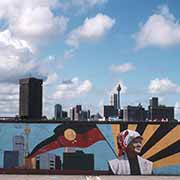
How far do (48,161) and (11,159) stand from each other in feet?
7.54

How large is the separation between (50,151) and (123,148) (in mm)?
4526

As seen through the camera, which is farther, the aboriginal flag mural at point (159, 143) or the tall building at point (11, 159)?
the tall building at point (11, 159)

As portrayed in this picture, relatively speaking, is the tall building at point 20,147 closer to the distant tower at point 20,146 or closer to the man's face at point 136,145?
the distant tower at point 20,146

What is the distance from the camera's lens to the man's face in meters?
28.8

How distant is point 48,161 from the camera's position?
28.9 metres

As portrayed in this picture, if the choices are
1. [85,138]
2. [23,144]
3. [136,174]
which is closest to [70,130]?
[85,138]

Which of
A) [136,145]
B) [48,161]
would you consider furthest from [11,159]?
[136,145]

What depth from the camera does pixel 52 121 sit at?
29.2m

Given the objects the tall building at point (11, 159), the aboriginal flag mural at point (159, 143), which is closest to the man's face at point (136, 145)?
the aboriginal flag mural at point (159, 143)

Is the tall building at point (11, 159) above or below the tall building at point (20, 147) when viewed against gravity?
below

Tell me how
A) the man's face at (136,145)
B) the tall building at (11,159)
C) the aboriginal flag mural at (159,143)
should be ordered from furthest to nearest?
the tall building at (11,159) → the man's face at (136,145) → the aboriginal flag mural at (159,143)

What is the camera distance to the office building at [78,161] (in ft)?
93.9

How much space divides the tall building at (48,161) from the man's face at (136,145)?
4.52 m

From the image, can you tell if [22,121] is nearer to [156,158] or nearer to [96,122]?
[96,122]
